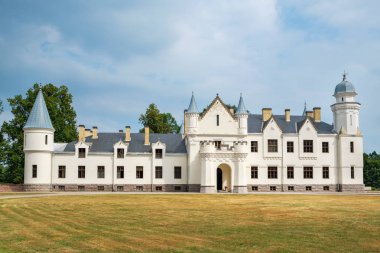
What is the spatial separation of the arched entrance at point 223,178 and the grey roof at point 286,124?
16.4 ft

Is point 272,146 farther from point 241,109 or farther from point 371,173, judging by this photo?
point 371,173

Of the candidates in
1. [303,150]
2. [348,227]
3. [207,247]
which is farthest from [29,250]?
[303,150]

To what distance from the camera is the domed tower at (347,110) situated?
51.0m

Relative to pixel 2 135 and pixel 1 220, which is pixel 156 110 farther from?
pixel 1 220

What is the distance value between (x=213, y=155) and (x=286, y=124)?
10.8 meters

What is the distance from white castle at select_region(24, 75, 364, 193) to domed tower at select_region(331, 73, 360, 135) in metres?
0.11

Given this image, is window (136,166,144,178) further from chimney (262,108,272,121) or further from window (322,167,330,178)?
window (322,167,330,178)

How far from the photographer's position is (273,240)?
1308 centimetres

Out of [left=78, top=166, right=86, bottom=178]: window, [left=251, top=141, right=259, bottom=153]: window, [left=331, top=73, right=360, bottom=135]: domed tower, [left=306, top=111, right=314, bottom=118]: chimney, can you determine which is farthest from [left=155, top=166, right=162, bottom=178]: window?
[left=331, top=73, right=360, bottom=135]: domed tower

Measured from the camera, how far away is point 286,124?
172 feet

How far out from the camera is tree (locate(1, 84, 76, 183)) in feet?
178

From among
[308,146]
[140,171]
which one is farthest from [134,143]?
[308,146]

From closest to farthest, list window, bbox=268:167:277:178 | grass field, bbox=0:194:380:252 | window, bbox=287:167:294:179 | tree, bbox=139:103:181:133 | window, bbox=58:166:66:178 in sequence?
1. grass field, bbox=0:194:380:252
2. window, bbox=58:166:66:178
3. window, bbox=268:167:277:178
4. window, bbox=287:167:294:179
5. tree, bbox=139:103:181:133

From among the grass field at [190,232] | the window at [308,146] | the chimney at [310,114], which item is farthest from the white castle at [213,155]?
the grass field at [190,232]
